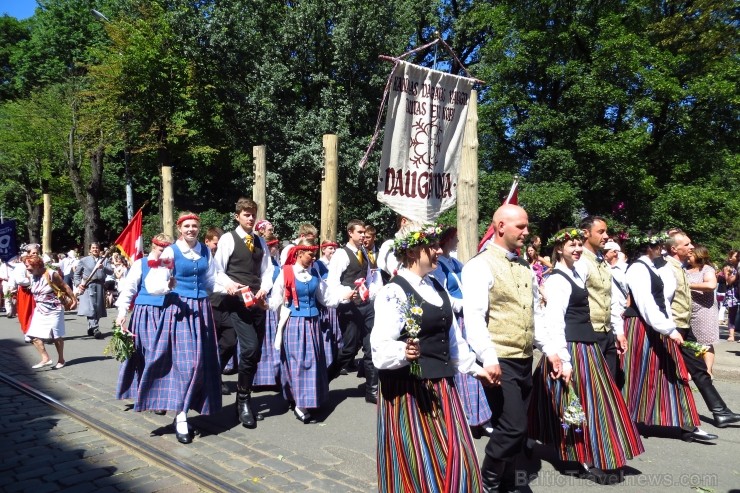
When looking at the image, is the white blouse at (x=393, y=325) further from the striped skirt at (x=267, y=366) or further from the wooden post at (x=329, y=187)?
the wooden post at (x=329, y=187)

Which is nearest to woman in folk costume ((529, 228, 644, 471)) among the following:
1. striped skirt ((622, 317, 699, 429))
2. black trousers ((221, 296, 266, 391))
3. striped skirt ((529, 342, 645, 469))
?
striped skirt ((529, 342, 645, 469))

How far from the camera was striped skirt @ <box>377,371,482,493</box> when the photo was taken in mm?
3330

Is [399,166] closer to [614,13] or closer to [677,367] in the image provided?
[677,367]

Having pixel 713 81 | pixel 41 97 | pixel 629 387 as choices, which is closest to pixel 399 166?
pixel 629 387

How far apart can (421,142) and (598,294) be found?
2.35 metres

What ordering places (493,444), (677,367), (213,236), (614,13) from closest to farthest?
(493,444) < (677,367) < (213,236) < (614,13)

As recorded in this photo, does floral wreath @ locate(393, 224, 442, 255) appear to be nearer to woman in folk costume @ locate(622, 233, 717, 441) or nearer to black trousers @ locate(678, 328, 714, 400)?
woman in folk costume @ locate(622, 233, 717, 441)

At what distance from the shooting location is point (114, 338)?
573 centimetres

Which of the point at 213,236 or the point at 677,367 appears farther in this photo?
the point at 213,236

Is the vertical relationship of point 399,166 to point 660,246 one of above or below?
above

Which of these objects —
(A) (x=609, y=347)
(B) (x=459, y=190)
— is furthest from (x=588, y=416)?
(B) (x=459, y=190)

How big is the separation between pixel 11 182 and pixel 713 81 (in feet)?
107

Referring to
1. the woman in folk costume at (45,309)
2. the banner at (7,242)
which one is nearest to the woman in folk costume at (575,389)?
the woman in folk costume at (45,309)

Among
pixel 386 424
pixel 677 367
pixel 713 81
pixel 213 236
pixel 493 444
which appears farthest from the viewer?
pixel 713 81
